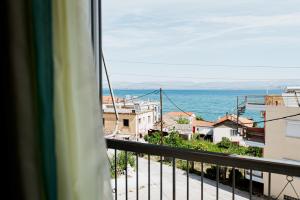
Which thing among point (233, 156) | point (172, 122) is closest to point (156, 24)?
point (172, 122)

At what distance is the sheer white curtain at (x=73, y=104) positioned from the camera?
781mm

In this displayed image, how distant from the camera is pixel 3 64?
0.77 meters

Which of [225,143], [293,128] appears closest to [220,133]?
[225,143]

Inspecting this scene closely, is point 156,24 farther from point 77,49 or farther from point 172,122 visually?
point 77,49

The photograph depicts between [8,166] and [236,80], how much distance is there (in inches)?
225

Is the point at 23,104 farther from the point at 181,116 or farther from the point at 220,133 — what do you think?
the point at 181,116

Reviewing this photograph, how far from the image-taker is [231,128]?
241 inches

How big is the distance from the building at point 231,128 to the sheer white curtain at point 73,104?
4.69 m

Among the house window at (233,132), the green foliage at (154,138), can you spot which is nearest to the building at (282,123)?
the house window at (233,132)

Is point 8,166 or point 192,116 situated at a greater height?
point 8,166

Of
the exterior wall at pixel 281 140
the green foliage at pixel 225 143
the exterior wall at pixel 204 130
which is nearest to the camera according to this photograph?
the exterior wall at pixel 281 140

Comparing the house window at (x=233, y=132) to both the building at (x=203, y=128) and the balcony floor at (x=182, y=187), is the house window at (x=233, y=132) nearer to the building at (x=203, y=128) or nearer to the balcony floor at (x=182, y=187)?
the building at (x=203, y=128)

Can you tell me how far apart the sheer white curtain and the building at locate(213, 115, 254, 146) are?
15.4 ft

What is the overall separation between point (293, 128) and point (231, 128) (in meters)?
1.98
